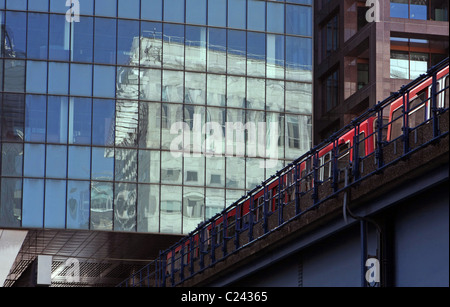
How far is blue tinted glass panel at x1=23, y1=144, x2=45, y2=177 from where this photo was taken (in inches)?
2181

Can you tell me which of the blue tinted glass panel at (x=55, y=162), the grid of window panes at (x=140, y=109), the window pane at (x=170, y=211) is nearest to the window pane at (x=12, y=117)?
the grid of window panes at (x=140, y=109)

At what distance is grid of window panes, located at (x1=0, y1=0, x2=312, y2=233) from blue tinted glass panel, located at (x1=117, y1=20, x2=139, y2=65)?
0.21ft

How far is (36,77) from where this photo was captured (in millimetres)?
56750

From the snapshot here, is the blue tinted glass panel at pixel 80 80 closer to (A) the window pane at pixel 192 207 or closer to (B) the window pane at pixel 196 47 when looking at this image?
(B) the window pane at pixel 196 47

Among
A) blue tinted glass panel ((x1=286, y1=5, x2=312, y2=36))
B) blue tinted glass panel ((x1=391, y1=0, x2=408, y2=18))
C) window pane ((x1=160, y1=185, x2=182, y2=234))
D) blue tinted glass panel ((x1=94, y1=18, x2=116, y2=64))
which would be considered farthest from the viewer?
blue tinted glass panel ((x1=391, y1=0, x2=408, y2=18))

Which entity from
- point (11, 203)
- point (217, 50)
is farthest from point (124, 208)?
point (217, 50)

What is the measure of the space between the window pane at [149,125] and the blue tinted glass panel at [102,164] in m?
2.06

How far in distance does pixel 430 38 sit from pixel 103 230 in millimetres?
26777

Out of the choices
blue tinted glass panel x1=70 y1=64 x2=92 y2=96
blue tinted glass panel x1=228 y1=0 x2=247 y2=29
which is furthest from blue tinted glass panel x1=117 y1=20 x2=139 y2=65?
blue tinted glass panel x1=228 y1=0 x2=247 y2=29

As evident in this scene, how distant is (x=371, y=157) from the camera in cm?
1717

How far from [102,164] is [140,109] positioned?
4.07 meters

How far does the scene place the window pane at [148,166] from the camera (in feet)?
186

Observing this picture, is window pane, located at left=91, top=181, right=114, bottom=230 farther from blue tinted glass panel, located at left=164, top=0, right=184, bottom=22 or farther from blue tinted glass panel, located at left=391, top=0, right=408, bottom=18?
blue tinted glass panel, located at left=391, top=0, right=408, bottom=18

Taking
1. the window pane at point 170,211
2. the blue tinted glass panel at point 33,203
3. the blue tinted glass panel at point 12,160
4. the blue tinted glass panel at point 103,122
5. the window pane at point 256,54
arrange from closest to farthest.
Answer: the blue tinted glass panel at point 33,203, the blue tinted glass panel at point 12,160, the blue tinted glass panel at point 103,122, the window pane at point 170,211, the window pane at point 256,54
